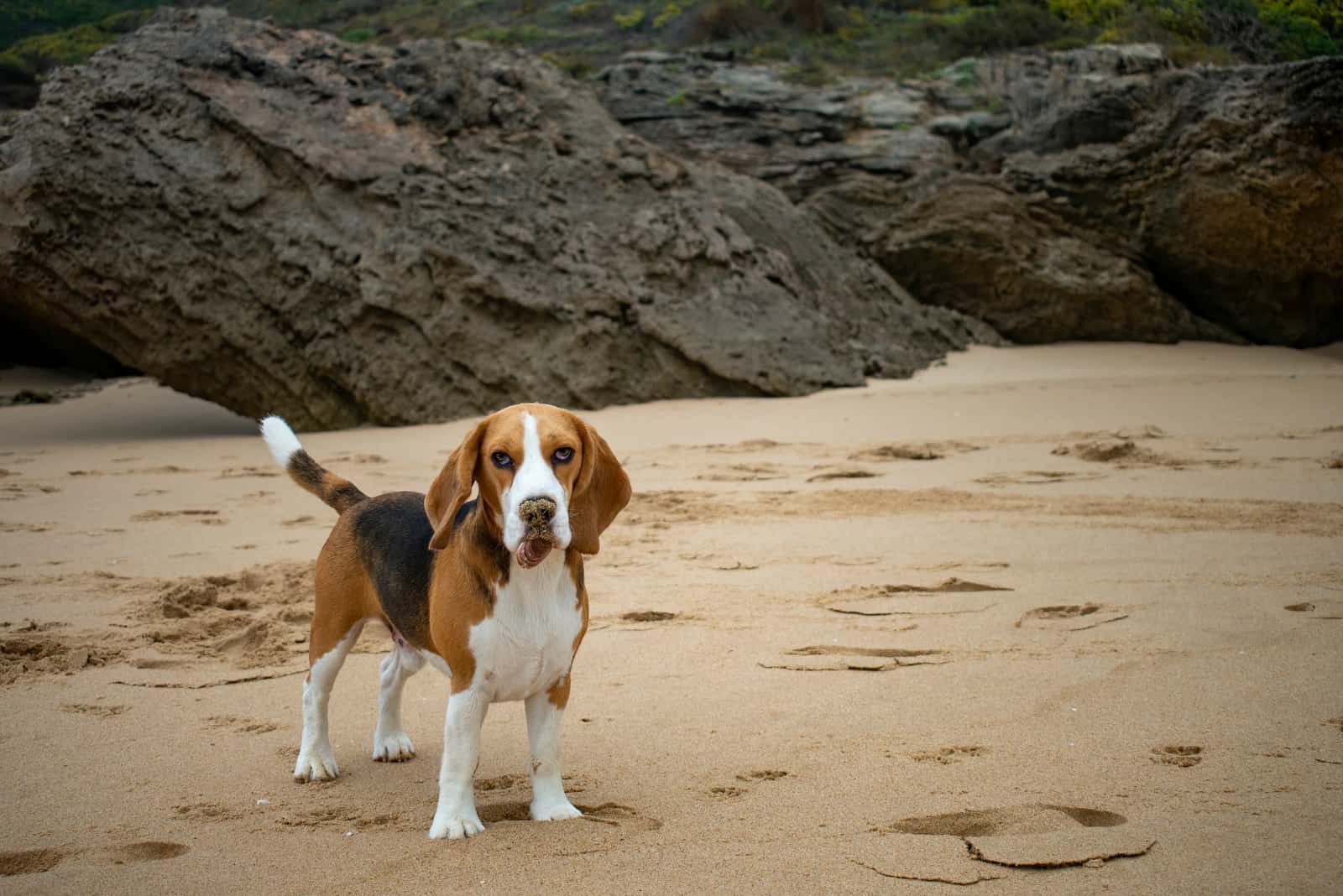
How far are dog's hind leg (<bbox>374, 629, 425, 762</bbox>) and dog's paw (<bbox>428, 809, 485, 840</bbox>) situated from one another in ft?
2.55

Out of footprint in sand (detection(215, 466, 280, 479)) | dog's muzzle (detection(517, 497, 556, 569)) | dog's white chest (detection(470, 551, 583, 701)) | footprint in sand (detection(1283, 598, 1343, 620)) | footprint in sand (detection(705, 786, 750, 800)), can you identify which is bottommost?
footprint in sand (detection(705, 786, 750, 800))

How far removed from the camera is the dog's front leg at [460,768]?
307 cm

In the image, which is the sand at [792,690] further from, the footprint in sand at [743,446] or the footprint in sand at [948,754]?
the footprint in sand at [743,446]

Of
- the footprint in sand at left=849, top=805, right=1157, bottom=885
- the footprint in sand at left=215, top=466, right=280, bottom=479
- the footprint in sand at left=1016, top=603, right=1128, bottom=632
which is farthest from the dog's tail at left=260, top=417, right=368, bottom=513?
the footprint in sand at left=215, top=466, right=280, bottom=479

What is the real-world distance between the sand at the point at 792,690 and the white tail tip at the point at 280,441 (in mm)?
892

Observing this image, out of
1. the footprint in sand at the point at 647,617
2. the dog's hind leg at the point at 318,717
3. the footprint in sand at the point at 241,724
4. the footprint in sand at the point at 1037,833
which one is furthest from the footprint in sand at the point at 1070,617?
the footprint in sand at the point at 241,724

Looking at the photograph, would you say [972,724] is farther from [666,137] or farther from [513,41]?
[513,41]

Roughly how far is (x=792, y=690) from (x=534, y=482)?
1.60 meters

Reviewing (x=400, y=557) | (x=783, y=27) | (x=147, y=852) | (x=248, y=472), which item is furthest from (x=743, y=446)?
(x=783, y=27)

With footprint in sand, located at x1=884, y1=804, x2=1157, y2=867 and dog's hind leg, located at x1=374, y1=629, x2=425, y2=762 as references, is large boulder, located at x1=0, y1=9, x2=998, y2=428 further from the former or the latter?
footprint in sand, located at x1=884, y1=804, x2=1157, y2=867

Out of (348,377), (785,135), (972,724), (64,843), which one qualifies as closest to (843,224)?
(785,135)

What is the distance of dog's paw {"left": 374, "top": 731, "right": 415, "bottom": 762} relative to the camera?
151 inches

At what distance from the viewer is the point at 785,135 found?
15.8m

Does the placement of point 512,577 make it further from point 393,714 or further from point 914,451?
point 914,451
